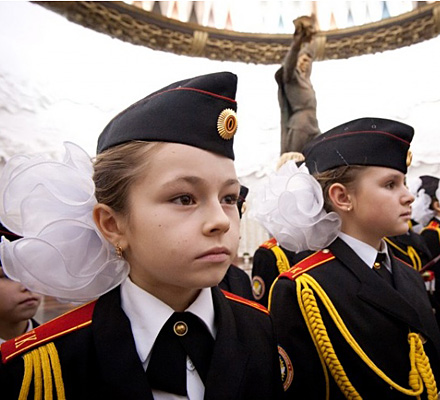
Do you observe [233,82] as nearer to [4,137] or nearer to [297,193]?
[297,193]

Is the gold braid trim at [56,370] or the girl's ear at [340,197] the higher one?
the girl's ear at [340,197]

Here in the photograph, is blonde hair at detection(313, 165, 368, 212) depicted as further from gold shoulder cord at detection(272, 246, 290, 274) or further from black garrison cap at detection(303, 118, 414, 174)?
gold shoulder cord at detection(272, 246, 290, 274)

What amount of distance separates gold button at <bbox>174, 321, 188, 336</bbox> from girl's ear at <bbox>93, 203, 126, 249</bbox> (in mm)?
145

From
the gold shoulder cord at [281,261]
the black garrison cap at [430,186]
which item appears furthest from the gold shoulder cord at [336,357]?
the black garrison cap at [430,186]

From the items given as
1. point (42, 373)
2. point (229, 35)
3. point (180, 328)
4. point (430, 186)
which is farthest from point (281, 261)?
point (229, 35)

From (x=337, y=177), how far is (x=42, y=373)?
0.79m

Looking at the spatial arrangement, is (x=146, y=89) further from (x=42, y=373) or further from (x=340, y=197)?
(x=42, y=373)

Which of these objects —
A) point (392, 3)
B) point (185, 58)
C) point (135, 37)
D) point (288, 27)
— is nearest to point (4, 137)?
point (135, 37)

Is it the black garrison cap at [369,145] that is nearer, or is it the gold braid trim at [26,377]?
the gold braid trim at [26,377]

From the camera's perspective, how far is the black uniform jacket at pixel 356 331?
2.70ft

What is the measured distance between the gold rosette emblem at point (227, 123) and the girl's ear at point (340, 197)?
45cm

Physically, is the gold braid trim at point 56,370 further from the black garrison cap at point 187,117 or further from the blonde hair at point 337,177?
the blonde hair at point 337,177

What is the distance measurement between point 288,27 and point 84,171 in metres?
4.84

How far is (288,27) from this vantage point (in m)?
4.84
